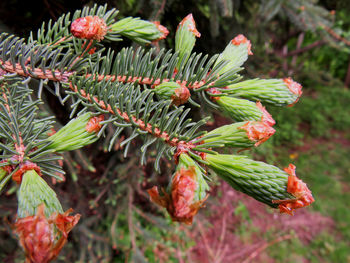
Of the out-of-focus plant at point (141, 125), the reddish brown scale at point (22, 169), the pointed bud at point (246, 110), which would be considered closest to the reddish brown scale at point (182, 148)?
the out-of-focus plant at point (141, 125)

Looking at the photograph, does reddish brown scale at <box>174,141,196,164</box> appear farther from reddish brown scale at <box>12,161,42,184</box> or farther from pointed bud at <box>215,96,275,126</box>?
reddish brown scale at <box>12,161,42,184</box>

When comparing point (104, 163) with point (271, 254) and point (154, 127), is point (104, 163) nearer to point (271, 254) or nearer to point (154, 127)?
point (154, 127)

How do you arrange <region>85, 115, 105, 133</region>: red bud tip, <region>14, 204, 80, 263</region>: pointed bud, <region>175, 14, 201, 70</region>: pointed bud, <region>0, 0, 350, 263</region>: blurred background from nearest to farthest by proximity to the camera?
<region>14, 204, 80, 263</region>: pointed bud → <region>85, 115, 105, 133</region>: red bud tip → <region>175, 14, 201, 70</region>: pointed bud → <region>0, 0, 350, 263</region>: blurred background

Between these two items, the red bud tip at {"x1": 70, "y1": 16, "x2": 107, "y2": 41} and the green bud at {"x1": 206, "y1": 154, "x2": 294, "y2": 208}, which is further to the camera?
the red bud tip at {"x1": 70, "y1": 16, "x2": 107, "y2": 41}

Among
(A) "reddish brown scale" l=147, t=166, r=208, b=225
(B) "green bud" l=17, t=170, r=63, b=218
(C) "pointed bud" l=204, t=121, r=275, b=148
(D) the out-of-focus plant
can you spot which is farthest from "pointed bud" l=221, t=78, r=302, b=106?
(B) "green bud" l=17, t=170, r=63, b=218

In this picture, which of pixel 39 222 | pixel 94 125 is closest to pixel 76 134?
pixel 94 125

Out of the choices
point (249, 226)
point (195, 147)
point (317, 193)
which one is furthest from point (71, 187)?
point (317, 193)
